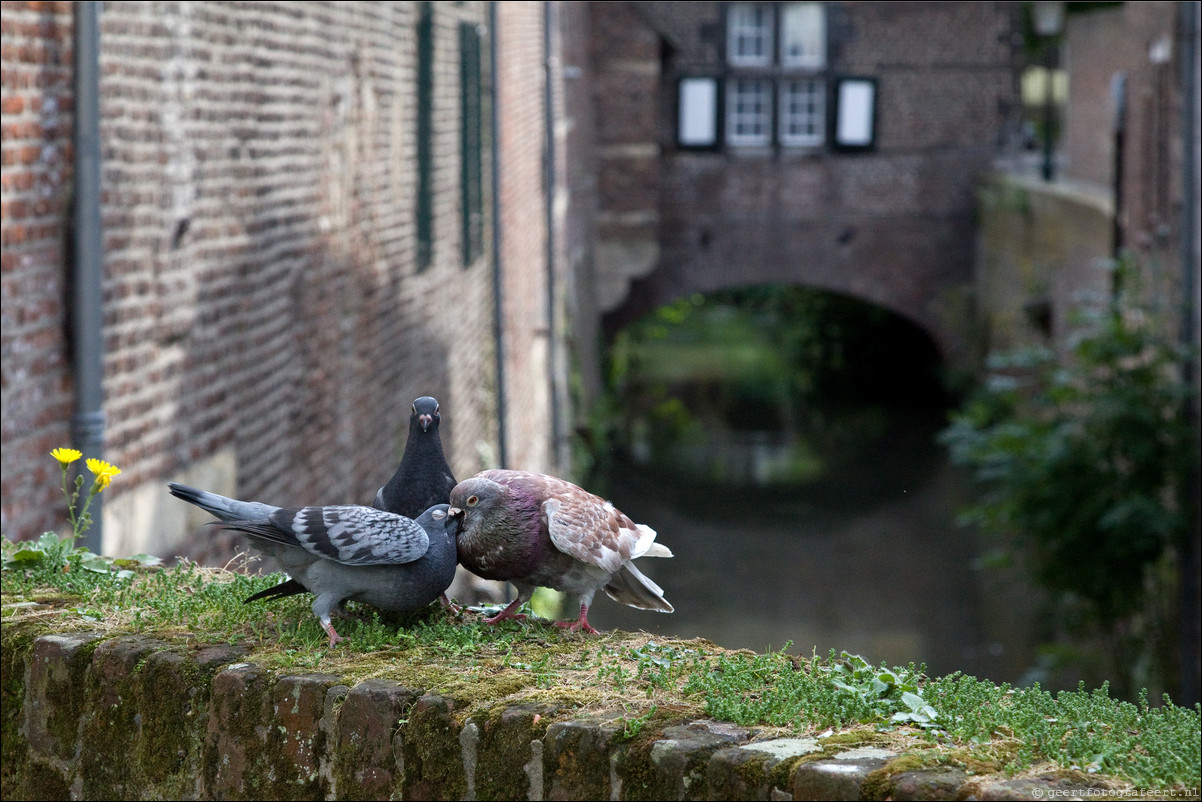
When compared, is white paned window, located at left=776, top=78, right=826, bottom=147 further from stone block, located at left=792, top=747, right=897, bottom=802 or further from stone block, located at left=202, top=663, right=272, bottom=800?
stone block, located at left=792, top=747, right=897, bottom=802

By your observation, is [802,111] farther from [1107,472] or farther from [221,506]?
[221,506]

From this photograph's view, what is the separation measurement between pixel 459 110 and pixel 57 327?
6923mm

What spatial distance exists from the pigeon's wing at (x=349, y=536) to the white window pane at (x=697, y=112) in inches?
761

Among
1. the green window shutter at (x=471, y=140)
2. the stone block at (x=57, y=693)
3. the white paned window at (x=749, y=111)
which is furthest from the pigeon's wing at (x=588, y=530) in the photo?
the white paned window at (x=749, y=111)

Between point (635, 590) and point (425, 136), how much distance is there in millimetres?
7293

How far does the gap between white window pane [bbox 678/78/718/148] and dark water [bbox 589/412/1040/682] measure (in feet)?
17.2

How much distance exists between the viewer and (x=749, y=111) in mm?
21641

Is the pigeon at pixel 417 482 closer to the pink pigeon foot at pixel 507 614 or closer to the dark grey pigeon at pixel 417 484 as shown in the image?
the dark grey pigeon at pixel 417 484

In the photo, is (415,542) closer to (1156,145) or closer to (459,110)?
(459,110)

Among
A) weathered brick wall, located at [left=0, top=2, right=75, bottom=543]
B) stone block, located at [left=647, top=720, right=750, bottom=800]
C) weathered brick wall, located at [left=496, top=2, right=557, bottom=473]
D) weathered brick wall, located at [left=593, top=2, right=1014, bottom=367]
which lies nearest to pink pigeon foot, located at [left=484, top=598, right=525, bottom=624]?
stone block, located at [left=647, top=720, right=750, bottom=800]

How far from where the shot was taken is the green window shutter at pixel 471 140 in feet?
35.9

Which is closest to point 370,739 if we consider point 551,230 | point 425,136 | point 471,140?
point 425,136

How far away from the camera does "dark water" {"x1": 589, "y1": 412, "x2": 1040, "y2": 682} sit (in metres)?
12.8

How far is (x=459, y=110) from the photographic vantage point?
10945 mm
